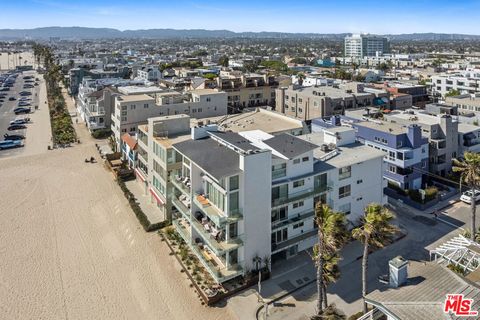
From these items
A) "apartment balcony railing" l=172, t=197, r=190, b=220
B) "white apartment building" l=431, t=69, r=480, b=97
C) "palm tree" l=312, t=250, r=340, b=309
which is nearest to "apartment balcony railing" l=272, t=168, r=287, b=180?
"palm tree" l=312, t=250, r=340, b=309

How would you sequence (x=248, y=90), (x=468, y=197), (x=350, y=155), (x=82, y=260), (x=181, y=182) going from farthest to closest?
(x=248, y=90) < (x=468, y=197) < (x=350, y=155) < (x=181, y=182) < (x=82, y=260)

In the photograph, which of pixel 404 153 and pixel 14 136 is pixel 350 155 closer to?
A: pixel 404 153

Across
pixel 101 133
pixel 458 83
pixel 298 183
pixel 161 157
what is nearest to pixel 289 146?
pixel 298 183

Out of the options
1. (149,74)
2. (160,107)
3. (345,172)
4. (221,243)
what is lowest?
(221,243)

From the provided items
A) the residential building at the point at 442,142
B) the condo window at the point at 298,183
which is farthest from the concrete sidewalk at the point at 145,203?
the residential building at the point at 442,142

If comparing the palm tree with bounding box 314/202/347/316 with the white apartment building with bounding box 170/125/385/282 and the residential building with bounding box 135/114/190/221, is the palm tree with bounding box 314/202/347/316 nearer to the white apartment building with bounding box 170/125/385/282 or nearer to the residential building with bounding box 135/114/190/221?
the white apartment building with bounding box 170/125/385/282

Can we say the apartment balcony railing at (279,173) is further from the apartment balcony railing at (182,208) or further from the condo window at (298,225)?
the apartment balcony railing at (182,208)

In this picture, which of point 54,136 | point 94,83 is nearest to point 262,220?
point 54,136
